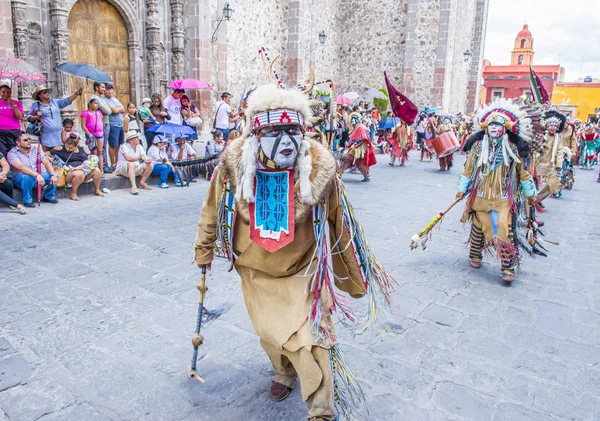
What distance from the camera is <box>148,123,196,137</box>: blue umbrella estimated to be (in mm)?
9766

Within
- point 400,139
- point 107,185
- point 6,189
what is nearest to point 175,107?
point 107,185

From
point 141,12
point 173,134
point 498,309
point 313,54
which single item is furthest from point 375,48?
point 498,309

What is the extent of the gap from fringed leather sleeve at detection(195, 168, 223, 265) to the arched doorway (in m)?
11.0

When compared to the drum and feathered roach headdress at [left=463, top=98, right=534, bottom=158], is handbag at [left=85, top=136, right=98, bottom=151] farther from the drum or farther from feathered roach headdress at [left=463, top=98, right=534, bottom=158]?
the drum

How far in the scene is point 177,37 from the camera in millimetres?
14758

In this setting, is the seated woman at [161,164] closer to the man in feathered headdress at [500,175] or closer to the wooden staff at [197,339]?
the man in feathered headdress at [500,175]

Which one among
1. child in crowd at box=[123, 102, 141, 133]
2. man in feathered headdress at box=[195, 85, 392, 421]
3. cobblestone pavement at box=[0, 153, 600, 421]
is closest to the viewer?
man in feathered headdress at box=[195, 85, 392, 421]

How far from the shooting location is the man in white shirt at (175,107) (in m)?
10.4

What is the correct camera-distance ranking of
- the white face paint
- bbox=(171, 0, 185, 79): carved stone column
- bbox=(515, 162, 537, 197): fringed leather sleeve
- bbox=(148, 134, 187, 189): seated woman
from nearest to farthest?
the white face paint < bbox=(515, 162, 537, 197): fringed leather sleeve < bbox=(148, 134, 187, 189): seated woman < bbox=(171, 0, 185, 79): carved stone column

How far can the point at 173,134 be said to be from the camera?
10.2 meters

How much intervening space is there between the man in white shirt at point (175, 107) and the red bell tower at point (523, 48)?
221 feet

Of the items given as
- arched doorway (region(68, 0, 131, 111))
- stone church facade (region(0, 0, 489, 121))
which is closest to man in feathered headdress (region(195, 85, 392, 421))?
stone church facade (region(0, 0, 489, 121))

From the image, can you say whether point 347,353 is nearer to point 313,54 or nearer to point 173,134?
point 173,134

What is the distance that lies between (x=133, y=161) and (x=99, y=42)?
18.6ft
